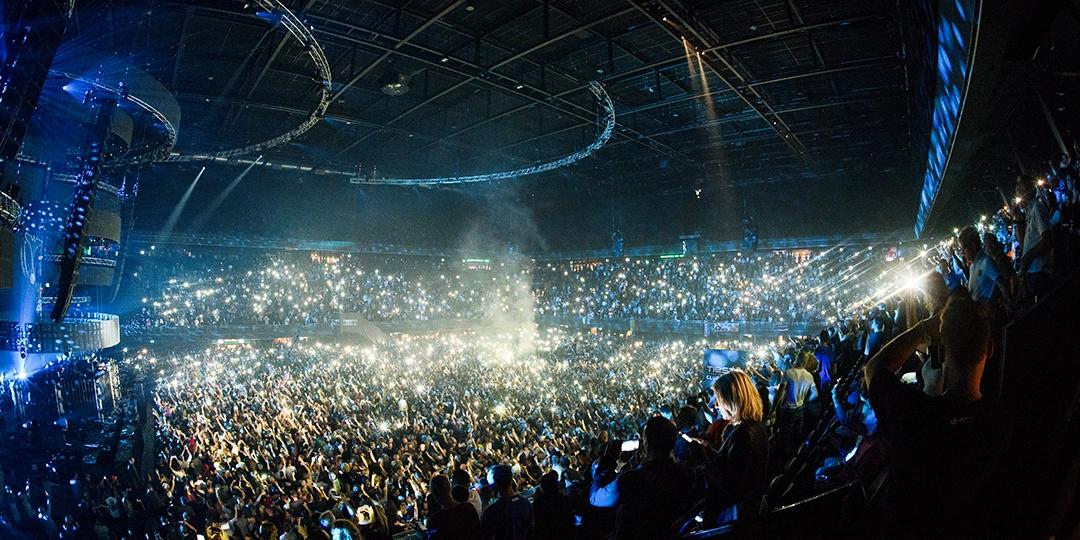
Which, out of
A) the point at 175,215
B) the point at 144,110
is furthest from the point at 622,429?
the point at 175,215

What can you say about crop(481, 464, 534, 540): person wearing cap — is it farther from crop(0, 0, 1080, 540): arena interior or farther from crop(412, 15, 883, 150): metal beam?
crop(412, 15, 883, 150): metal beam

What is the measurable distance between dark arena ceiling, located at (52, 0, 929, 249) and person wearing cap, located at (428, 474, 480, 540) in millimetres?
7750

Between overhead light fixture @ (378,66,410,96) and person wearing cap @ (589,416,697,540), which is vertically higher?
overhead light fixture @ (378,66,410,96)

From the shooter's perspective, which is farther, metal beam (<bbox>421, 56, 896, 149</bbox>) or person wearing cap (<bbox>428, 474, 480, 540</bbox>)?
metal beam (<bbox>421, 56, 896, 149</bbox>)

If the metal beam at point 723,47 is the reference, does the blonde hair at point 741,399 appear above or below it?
below

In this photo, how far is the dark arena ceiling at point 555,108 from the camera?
8695 millimetres

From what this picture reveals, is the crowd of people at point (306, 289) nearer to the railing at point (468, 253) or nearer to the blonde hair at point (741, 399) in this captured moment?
the railing at point (468, 253)

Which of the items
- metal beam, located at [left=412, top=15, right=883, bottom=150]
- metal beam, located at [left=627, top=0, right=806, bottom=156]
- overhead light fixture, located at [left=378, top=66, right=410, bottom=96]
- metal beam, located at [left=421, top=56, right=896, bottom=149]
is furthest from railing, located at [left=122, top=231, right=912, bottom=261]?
overhead light fixture, located at [left=378, top=66, right=410, bottom=96]

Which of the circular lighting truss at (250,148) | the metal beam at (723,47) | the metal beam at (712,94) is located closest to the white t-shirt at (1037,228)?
the metal beam at (723,47)

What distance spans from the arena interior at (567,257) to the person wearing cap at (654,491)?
0.7 inches

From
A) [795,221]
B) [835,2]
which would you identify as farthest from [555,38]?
Result: [795,221]

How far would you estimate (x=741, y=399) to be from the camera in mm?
2289

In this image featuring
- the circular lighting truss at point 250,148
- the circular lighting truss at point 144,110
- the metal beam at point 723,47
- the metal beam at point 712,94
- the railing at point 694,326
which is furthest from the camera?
the railing at point 694,326

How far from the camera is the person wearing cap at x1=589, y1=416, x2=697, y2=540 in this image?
2.23m
